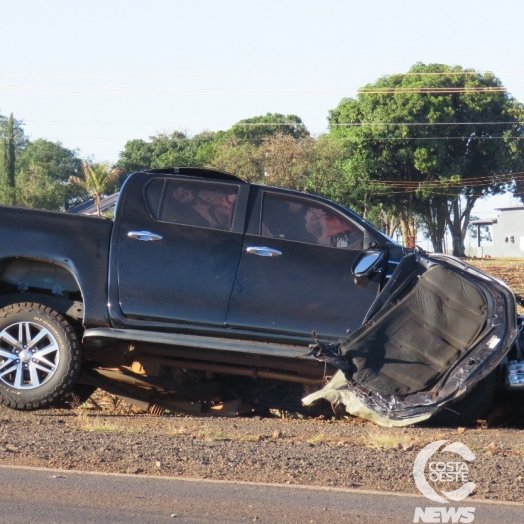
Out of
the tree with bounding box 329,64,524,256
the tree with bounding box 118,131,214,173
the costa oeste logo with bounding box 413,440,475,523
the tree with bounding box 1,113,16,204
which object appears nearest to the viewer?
the costa oeste logo with bounding box 413,440,475,523

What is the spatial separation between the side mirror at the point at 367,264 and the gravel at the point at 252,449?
1.28 m

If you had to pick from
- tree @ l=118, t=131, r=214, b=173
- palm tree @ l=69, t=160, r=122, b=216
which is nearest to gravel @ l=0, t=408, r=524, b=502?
palm tree @ l=69, t=160, r=122, b=216

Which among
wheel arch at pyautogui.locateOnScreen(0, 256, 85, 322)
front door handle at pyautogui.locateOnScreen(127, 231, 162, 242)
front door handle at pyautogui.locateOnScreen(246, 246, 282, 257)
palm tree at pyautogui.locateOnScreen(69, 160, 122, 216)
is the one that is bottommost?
wheel arch at pyautogui.locateOnScreen(0, 256, 85, 322)

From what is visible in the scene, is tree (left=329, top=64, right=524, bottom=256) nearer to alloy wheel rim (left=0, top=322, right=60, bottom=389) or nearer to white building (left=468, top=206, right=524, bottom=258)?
white building (left=468, top=206, right=524, bottom=258)

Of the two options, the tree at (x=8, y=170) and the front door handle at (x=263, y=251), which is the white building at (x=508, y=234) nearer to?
the tree at (x=8, y=170)

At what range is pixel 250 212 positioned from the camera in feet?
26.0

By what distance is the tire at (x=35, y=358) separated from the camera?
752 centimetres

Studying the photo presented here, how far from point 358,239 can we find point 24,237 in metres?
2.81

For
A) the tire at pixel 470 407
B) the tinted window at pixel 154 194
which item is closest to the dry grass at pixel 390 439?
the tire at pixel 470 407

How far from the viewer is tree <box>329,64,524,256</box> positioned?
165ft

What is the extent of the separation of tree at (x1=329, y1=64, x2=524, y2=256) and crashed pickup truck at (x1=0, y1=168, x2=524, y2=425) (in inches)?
1683

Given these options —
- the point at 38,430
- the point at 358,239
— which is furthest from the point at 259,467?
the point at 358,239

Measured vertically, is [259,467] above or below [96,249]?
below

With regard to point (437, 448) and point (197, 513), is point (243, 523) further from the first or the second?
point (437, 448)
